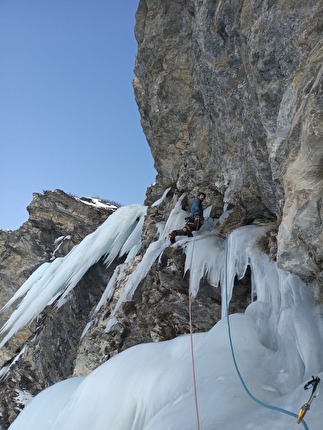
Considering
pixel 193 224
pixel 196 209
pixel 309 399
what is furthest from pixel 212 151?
pixel 309 399

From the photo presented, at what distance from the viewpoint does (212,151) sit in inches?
292

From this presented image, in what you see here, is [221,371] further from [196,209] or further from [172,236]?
[196,209]

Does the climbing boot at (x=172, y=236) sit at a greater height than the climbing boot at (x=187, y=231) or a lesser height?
lesser

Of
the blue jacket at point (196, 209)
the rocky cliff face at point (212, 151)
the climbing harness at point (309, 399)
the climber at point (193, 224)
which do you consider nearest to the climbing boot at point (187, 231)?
the climber at point (193, 224)

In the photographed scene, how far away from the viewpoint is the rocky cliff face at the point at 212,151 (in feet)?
10.6

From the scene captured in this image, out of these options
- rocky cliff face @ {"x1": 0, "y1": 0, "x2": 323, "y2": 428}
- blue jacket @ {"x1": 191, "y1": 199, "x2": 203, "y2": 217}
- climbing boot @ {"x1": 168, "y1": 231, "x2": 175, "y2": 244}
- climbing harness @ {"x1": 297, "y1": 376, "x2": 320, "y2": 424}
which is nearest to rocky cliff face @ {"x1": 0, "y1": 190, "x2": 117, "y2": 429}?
rocky cliff face @ {"x1": 0, "y1": 0, "x2": 323, "y2": 428}

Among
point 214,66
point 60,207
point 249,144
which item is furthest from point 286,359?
point 60,207

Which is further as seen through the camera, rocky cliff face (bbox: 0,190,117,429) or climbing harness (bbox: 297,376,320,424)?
rocky cliff face (bbox: 0,190,117,429)

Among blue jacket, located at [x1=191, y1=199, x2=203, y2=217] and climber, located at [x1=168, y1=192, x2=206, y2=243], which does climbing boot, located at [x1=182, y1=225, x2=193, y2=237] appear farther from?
blue jacket, located at [x1=191, y1=199, x2=203, y2=217]

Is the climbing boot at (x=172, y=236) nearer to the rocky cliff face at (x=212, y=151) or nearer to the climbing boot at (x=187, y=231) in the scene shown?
the climbing boot at (x=187, y=231)

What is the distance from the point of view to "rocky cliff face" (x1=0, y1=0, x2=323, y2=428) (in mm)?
3236

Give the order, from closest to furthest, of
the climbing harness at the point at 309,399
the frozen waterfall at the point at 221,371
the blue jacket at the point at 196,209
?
the climbing harness at the point at 309,399, the frozen waterfall at the point at 221,371, the blue jacket at the point at 196,209

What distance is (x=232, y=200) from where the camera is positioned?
645cm

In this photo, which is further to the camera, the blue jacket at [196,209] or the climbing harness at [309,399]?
the blue jacket at [196,209]
